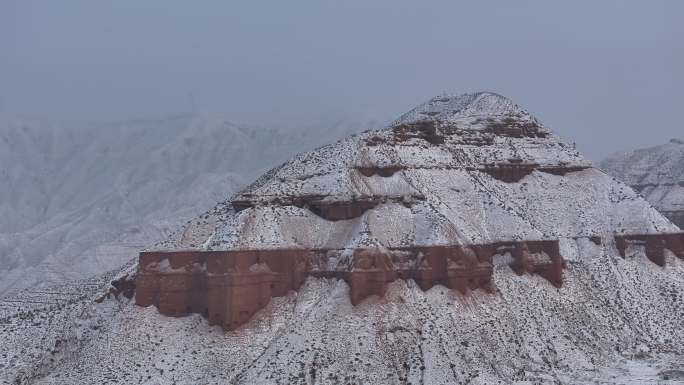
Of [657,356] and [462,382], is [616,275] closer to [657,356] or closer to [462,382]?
[657,356]

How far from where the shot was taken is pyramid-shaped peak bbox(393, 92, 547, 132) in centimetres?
8888

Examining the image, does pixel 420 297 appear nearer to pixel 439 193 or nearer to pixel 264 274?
pixel 264 274

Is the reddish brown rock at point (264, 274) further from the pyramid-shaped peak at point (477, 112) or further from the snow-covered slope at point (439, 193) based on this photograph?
the pyramid-shaped peak at point (477, 112)

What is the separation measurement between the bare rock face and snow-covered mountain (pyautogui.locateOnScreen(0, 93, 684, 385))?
214 mm

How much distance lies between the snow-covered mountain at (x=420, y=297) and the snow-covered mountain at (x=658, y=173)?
2498 inches

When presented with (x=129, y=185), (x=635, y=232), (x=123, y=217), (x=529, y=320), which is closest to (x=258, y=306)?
(x=529, y=320)

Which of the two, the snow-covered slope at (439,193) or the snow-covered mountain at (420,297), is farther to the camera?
the snow-covered slope at (439,193)

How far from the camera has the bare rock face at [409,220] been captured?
62.2 m

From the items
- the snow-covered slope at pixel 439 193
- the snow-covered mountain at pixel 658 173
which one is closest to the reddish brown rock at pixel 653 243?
the snow-covered slope at pixel 439 193

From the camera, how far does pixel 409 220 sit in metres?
68.0

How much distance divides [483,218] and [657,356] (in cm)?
1861

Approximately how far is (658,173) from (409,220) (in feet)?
351

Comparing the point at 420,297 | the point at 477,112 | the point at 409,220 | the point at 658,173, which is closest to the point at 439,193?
the point at 409,220

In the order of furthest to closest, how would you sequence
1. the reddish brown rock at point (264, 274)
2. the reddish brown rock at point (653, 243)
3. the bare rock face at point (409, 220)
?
the reddish brown rock at point (653, 243) < the bare rock face at point (409, 220) < the reddish brown rock at point (264, 274)
